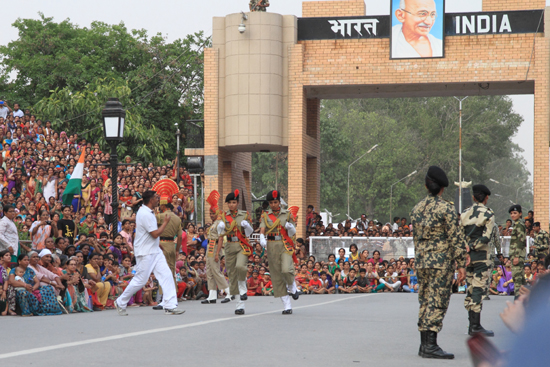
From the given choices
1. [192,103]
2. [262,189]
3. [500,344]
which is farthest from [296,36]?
[262,189]

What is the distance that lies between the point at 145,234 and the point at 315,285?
11668mm

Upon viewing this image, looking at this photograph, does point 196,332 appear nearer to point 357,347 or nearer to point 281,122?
point 357,347

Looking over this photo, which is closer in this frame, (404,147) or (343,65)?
(343,65)

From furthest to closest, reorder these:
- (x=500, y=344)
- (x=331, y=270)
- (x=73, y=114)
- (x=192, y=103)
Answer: (x=192, y=103) → (x=73, y=114) → (x=331, y=270) → (x=500, y=344)

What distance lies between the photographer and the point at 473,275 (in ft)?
35.5

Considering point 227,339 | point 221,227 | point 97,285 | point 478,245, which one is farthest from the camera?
point 97,285

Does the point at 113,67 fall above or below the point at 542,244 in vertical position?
above

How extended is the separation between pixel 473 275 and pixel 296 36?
870 inches

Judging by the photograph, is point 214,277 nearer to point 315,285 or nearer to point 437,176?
point 315,285

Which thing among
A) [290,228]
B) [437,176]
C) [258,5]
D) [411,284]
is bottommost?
[411,284]

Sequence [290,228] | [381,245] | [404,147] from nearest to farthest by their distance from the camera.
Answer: [290,228] → [381,245] → [404,147]

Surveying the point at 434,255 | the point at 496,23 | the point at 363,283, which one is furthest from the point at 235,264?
the point at 496,23

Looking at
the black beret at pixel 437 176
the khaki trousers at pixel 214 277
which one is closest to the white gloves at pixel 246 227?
the khaki trousers at pixel 214 277

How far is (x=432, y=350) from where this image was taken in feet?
27.3
